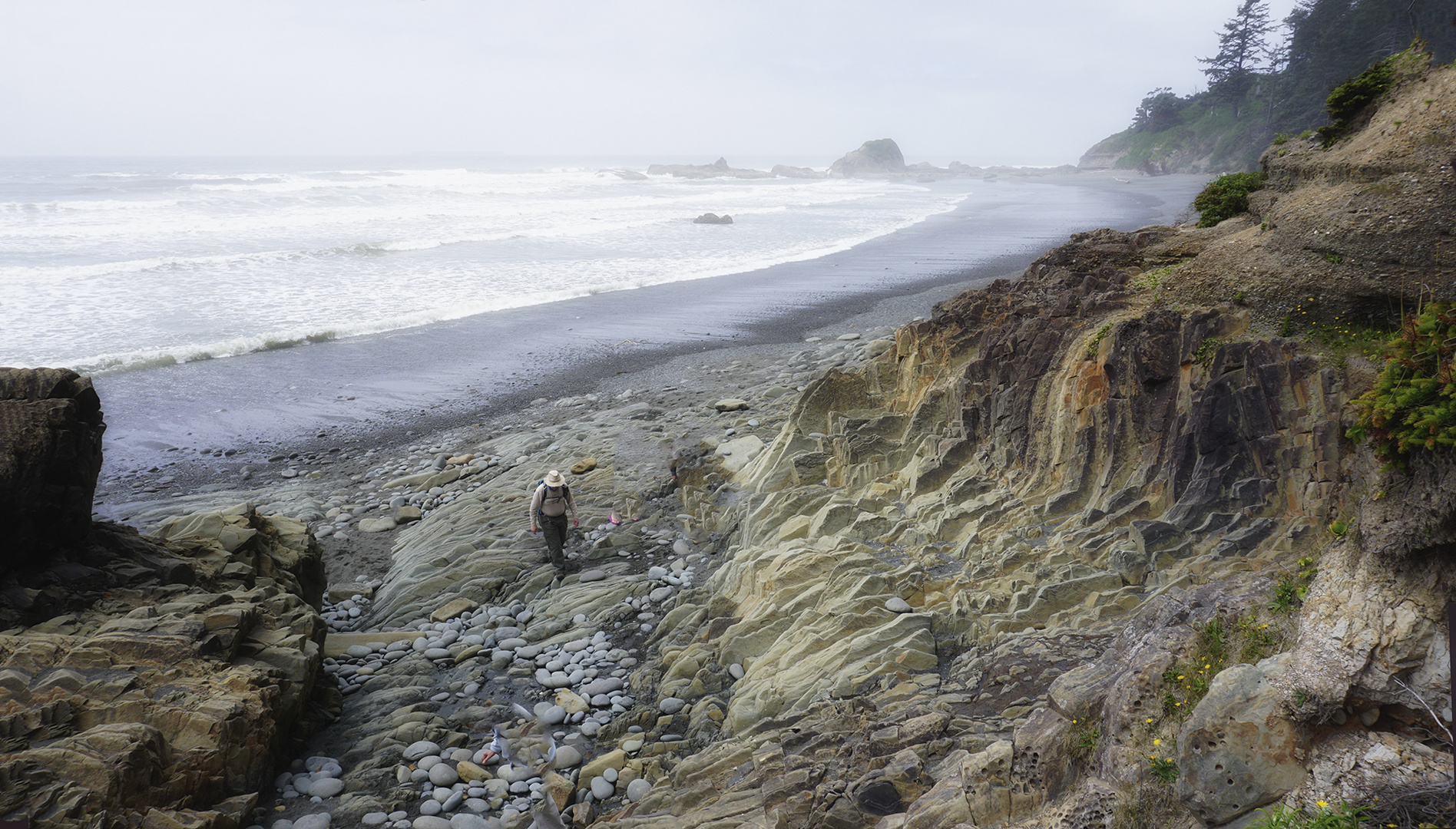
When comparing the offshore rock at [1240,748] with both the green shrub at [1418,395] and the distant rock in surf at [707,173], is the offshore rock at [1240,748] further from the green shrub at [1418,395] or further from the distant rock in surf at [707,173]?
the distant rock in surf at [707,173]

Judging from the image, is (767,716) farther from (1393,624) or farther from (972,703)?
(1393,624)

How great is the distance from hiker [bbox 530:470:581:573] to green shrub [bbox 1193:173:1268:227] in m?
11.0

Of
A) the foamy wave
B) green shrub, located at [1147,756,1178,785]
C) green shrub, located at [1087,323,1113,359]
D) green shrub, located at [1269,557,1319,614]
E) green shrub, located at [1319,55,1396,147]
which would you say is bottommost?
green shrub, located at [1147,756,1178,785]

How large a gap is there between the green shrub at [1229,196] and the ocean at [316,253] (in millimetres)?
26265

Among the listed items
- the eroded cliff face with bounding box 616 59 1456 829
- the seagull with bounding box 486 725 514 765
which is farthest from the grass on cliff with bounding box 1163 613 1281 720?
the seagull with bounding box 486 725 514 765

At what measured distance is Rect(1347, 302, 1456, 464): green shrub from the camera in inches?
186

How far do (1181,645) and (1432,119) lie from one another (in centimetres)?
694

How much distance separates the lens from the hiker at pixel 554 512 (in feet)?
42.3

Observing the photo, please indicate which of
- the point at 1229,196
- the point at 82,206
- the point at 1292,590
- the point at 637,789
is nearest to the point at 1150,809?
the point at 1292,590

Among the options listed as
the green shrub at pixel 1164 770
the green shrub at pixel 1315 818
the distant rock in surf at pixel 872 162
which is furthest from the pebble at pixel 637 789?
the distant rock in surf at pixel 872 162

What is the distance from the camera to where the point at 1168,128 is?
98438 millimetres

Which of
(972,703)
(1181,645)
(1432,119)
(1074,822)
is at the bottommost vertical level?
(972,703)

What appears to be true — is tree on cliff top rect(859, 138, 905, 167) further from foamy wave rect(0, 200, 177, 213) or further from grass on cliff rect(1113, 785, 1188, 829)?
grass on cliff rect(1113, 785, 1188, 829)

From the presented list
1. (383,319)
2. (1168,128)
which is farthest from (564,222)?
→ (1168,128)
